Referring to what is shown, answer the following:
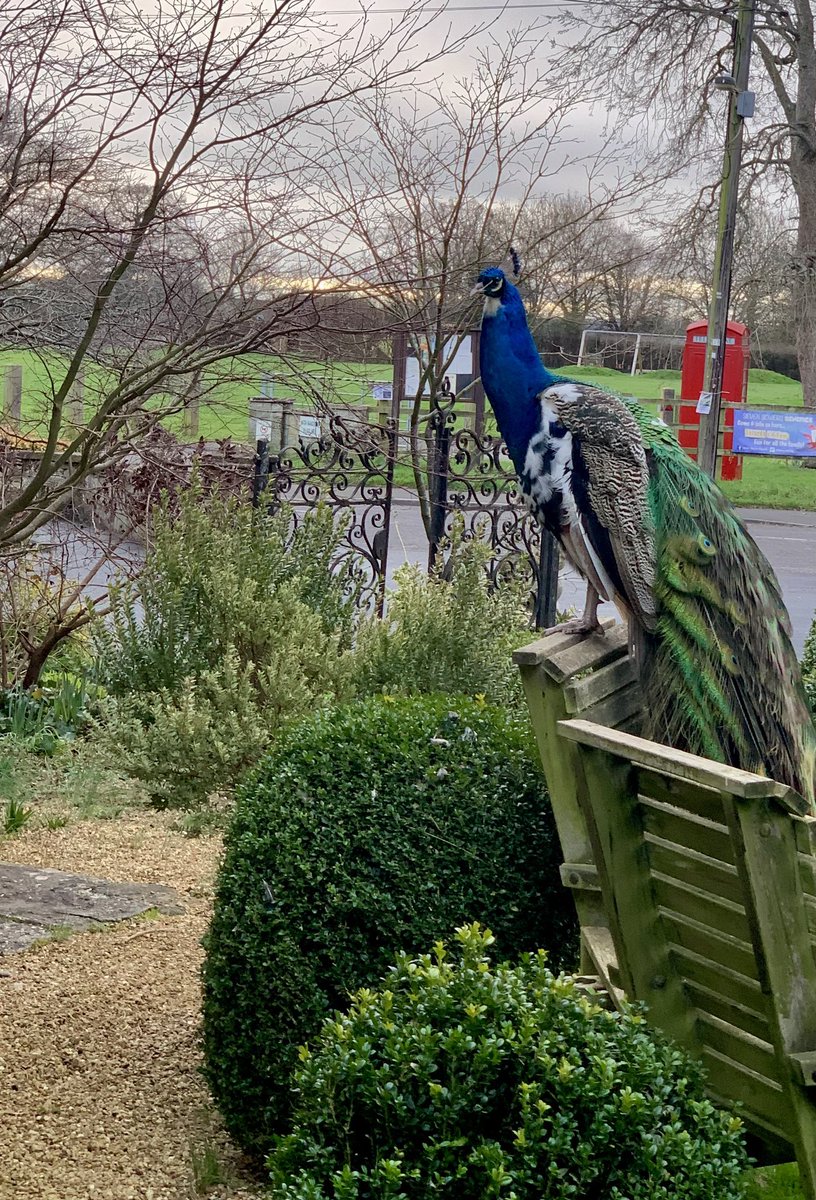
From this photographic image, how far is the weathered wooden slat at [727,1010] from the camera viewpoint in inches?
88.3

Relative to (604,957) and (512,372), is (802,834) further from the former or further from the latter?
(512,372)

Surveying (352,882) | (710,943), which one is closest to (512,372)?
(352,882)

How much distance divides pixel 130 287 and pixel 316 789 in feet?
5.17

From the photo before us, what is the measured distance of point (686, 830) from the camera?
226cm

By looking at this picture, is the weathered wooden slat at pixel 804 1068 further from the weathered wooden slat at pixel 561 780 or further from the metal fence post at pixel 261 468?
the metal fence post at pixel 261 468

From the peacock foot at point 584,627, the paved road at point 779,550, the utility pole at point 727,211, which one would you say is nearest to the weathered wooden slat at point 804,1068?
the peacock foot at point 584,627

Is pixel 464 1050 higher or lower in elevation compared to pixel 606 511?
lower

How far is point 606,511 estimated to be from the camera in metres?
3.64

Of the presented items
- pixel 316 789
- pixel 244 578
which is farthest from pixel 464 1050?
pixel 244 578

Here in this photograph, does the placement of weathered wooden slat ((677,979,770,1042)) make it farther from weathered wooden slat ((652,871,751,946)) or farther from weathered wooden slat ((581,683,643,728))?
weathered wooden slat ((581,683,643,728))

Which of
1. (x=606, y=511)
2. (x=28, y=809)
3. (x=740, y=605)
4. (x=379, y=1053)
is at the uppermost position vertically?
(x=606, y=511)

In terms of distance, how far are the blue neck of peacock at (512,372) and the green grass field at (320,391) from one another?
0.25 m

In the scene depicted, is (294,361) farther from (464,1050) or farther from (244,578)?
(244,578)

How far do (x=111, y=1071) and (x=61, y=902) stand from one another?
1346mm
